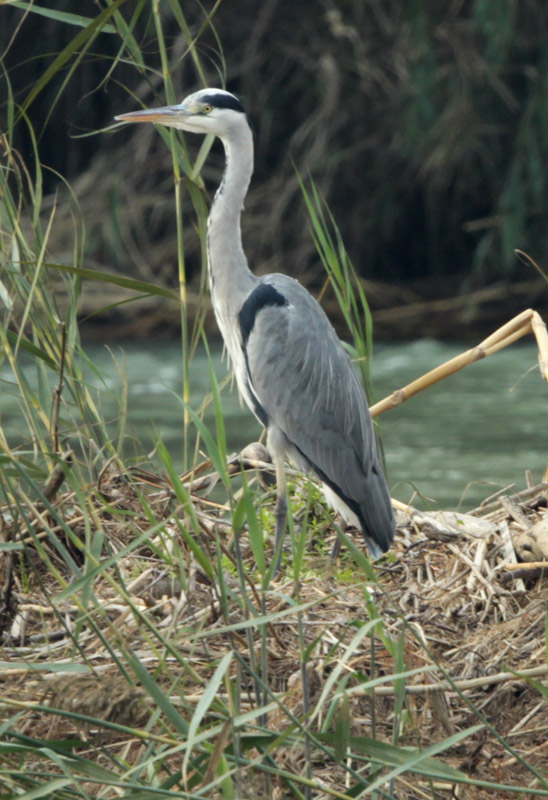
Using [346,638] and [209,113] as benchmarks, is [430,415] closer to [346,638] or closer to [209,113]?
[209,113]

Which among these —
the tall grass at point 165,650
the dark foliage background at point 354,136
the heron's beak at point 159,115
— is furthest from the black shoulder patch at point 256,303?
the dark foliage background at point 354,136

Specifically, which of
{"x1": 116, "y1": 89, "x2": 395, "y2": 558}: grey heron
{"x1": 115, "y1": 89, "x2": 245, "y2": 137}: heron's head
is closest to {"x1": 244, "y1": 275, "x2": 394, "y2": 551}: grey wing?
{"x1": 116, "y1": 89, "x2": 395, "y2": 558}: grey heron

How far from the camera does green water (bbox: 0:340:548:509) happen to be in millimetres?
5953

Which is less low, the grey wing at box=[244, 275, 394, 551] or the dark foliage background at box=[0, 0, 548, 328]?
the grey wing at box=[244, 275, 394, 551]

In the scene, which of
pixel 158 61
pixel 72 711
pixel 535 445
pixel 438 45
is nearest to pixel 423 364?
pixel 535 445

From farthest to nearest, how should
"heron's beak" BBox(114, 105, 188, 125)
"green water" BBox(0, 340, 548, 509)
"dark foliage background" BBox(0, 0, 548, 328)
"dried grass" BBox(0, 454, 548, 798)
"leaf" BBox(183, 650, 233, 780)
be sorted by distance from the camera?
"dark foliage background" BBox(0, 0, 548, 328), "green water" BBox(0, 340, 548, 509), "heron's beak" BBox(114, 105, 188, 125), "dried grass" BBox(0, 454, 548, 798), "leaf" BBox(183, 650, 233, 780)

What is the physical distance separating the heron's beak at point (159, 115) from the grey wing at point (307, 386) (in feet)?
1.67

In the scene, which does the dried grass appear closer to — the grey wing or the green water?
the grey wing

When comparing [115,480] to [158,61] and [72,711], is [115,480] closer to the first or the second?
[72,711]

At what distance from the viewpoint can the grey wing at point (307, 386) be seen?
3.13m

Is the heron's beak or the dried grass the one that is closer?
the dried grass

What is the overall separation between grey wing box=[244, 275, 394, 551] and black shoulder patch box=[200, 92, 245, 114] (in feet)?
1.68

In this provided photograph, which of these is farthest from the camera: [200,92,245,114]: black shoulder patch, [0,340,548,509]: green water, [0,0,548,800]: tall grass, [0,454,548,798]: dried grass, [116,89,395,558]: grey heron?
[0,340,548,509]: green water

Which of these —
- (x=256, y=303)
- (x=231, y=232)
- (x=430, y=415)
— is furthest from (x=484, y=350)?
(x=430, y=415)
